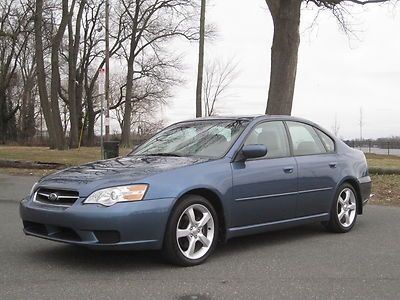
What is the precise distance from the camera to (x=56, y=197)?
5.28 meters

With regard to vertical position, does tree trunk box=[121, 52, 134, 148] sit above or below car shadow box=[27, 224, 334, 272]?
above

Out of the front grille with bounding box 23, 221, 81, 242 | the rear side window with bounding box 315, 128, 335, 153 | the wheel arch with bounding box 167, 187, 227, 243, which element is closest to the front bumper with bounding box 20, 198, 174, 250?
the front grille with bounding box 23, 221, 81, 242

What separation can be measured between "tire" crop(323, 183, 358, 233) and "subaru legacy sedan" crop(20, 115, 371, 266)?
0.05 ft

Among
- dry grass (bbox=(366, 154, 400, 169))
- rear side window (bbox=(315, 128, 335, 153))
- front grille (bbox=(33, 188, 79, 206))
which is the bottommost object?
dry grass (bbox=(366, 154, 400, 169))

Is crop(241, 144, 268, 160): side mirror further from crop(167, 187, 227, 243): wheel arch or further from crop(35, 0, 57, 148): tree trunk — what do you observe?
→ crop(35, 0, 57, 148): tree trunk

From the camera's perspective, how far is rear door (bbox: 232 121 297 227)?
5.91 meters

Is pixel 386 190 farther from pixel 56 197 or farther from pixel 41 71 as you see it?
pixel 41 71

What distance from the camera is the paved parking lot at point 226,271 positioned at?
459 centimetres

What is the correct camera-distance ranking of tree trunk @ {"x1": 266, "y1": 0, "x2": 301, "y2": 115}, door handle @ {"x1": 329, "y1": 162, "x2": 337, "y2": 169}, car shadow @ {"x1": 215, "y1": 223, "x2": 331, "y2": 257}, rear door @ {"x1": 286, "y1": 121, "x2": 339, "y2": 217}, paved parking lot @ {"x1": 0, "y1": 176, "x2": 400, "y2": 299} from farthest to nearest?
1. tree trunk @ {"x1": 266, "y1": 0, "x2": 301, "y2": 115}
2. door handle @ {"x1": 329, "y1": 162, "x2": 337, "y2": 169}
3. rear door @ {"x1": 286, "y1": 121, "x2": 339, "y2": 217}
4. car shadow @ {"x1": 215, "y1": 223, "x2": 331, "y2": 257}
5. paved parking lot @ {"x1": 0, "y1": 176, "x2": 400, "y2": 299}

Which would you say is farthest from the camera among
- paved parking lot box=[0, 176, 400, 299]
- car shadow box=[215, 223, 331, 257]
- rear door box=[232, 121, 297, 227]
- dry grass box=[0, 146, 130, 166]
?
dry grass box=[0, 146, 130, 166]

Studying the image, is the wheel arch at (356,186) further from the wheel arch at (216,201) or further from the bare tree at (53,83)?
the bare tree at (53,83)

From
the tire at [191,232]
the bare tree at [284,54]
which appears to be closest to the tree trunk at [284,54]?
the bare tree at [284,54]

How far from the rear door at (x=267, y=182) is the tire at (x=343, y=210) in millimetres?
863

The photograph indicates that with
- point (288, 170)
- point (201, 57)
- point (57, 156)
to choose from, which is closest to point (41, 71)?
point (201, 57)
